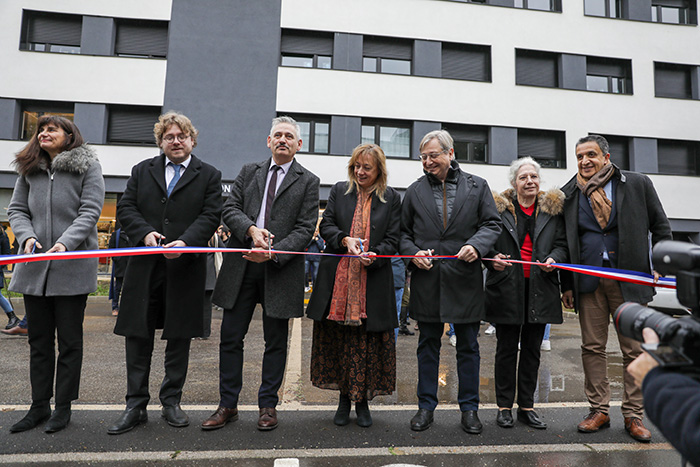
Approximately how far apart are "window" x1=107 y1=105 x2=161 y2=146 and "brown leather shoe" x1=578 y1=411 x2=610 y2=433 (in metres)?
16.9

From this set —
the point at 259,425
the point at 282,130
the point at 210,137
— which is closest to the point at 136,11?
the point at 210,137

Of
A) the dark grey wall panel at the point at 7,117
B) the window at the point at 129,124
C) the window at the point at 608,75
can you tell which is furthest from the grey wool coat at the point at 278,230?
the window at the point at 608,75

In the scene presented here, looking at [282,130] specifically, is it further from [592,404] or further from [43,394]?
[592,404]

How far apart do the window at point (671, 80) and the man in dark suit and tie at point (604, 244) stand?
20.2 meters

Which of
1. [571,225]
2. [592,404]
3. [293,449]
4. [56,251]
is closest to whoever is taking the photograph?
[293,449]

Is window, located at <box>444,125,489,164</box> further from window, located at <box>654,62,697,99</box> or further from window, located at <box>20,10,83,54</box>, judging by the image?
window, located at <box>20,10,83,54</box>

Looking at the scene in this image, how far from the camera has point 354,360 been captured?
3.45 meters

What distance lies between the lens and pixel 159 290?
356 cm

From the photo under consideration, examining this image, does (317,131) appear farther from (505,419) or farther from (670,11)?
(670,11)

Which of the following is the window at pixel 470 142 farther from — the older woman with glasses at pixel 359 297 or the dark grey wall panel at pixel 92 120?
the older woman with glasses at pixel 359 297

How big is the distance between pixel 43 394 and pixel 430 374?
2.84m

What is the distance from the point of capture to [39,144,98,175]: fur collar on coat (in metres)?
3.43

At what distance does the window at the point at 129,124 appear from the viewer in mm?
16859

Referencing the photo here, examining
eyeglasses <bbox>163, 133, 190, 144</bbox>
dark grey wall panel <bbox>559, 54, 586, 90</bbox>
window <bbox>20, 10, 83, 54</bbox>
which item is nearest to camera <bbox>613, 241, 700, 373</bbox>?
eyeglasses <bbox>163, 133, 190, 144</bbox>
